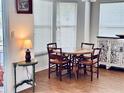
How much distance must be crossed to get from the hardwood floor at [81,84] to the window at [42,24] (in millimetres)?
882

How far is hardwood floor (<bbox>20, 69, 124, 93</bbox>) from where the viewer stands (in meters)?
4.75

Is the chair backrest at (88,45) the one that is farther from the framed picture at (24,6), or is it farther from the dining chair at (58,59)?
the framed picture at (24,6)

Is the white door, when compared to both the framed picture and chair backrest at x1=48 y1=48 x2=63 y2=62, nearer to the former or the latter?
chair backrest at x1=48 y1=48 x2=63 y2=62

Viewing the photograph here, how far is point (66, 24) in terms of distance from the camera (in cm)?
714

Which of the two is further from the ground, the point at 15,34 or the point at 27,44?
the point at 15,34

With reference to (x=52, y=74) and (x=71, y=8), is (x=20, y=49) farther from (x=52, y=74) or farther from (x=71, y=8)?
(x=71, y=8)

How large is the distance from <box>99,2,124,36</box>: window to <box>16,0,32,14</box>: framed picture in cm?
319

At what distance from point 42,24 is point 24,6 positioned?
1863mm

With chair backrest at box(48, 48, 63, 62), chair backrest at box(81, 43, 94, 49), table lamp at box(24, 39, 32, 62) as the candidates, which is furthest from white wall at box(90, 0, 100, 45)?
table lamp at box(24, 39, 32, 62)

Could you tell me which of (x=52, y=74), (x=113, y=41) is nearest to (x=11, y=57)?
(x=52, y=74)

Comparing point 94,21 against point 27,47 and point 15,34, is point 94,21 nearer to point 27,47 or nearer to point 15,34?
point 27,47

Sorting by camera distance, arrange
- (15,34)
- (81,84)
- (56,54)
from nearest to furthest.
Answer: (15,34)
(81,84)
(56,54)

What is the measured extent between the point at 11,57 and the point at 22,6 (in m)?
1.10

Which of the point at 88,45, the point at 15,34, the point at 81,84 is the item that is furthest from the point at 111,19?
the point at 15,34
